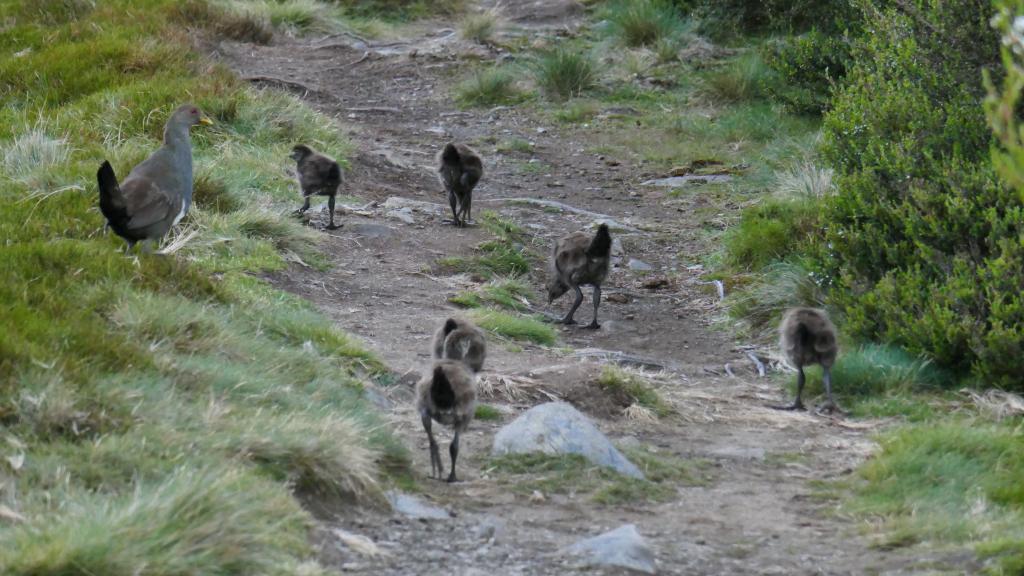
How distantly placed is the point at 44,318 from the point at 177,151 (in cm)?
288

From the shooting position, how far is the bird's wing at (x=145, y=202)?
8.30 metres

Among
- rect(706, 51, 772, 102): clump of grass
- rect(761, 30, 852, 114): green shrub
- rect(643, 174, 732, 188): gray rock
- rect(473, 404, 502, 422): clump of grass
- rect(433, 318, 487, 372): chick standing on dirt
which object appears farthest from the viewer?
rect(706, 51, 772, 102): clump of grass

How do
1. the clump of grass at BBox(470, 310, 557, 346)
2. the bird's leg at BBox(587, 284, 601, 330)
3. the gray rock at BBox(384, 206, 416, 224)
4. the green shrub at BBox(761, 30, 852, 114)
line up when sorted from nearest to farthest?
the clump of grass at BBox(470, 310, 557, 346), the bird's leg at BBox(587, 284, 601, 330), the gray rock at BBox(384, 206, 416, 224), the green shrub at BBox(761, 30, 852, 114)

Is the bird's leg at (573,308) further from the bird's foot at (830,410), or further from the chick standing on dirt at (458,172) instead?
the bird's foot at (830,410)

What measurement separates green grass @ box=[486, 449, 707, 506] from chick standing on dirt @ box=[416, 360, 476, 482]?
31 centimetres

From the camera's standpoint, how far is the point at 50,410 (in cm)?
562

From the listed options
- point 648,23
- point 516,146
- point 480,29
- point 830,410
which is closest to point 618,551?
point 830,410

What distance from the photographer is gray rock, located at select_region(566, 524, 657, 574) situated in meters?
5.43

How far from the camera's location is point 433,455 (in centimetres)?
654

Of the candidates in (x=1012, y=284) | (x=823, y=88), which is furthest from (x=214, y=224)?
(x=823, y=88)

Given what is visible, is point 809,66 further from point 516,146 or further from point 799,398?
point 799,398

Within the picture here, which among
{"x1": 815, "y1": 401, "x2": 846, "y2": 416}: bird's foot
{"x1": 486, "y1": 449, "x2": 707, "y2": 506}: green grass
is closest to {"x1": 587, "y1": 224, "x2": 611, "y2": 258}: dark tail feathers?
{"x1": 815, "y1": 401, "x2": 846, "y2": 416}: bird's foot

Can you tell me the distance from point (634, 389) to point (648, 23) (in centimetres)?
1232

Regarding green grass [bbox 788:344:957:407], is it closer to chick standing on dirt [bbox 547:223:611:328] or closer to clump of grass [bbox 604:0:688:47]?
chick standing on dirt [bbox 547:223:611:328]
